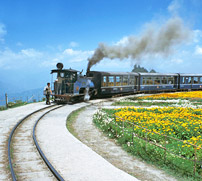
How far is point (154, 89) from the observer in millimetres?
34750

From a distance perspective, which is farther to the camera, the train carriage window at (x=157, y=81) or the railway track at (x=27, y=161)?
the train carriage window at (x=157, y=81)

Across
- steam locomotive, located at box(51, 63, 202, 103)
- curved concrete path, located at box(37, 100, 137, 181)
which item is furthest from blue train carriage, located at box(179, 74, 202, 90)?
curved concrete path, located at box(37, 100, 137, 181)

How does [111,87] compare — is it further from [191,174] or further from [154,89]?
[191,174]

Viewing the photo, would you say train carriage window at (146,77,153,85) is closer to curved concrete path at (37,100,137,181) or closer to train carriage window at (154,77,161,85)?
train carriage window at (154,77,161,85)

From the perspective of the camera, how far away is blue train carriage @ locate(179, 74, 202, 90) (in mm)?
38625

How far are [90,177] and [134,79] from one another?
27.0 metres

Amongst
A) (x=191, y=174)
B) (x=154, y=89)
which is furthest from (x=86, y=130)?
(x=154, y=89)

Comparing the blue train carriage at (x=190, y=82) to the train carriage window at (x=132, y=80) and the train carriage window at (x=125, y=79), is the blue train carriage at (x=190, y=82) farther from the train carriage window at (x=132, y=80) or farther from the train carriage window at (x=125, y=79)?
the train carriage window at (x=125, y=79)

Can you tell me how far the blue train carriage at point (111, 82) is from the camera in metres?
26.1

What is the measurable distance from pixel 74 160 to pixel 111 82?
811 inches

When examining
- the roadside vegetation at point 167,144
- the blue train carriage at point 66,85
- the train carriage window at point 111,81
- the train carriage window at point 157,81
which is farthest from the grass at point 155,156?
the train carriage window at point 157,81

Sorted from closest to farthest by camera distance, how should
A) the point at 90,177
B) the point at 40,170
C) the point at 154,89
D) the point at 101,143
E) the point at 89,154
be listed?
the point at 90,177 → the point at 40,170 → the point at 89,154 → the point at 101,143 → the point at 154,89

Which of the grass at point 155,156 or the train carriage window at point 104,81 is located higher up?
the train carriage window at point 104,81

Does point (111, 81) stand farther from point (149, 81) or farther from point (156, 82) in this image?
point (156, 82)
